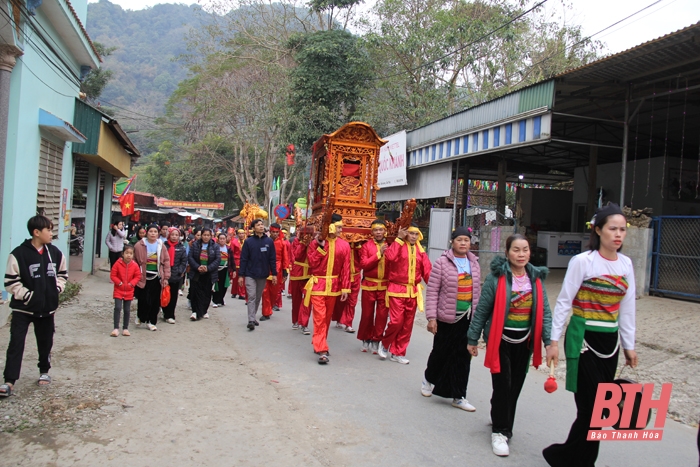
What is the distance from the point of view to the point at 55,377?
5445mm

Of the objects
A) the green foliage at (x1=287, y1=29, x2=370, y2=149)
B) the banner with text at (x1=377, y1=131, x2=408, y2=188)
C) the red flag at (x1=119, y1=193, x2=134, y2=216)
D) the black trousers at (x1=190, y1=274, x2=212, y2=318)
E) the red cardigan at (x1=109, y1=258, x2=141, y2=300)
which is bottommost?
the black trousers at (x1=190, y1=274, x2=212, y2=318)

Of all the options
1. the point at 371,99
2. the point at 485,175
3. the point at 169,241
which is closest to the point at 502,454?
the point at 169,241

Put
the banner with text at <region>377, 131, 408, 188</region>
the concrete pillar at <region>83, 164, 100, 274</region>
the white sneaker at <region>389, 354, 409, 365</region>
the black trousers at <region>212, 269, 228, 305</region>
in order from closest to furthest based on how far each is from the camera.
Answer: the white sneaker at <region>389, 354, 409, 365</region>, the black trousers at <region>212, 269, 228, 305</region>, the concrete pillar at <region>83, 164, 100, 274</region>, the banner with text at <region>377, 131, 408, 188</region>

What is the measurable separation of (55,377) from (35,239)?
1484 millimetres

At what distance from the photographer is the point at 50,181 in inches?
397

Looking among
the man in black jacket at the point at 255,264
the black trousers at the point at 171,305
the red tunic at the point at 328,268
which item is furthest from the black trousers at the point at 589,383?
the black trousers at the point at 171,305

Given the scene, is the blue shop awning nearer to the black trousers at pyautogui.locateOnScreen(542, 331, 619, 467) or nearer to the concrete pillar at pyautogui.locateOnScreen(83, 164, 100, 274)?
the concrete pillar at pyautogui.locateOnScreen(83, 164, 100, 274)

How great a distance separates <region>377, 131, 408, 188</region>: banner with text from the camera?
17984 millimetres

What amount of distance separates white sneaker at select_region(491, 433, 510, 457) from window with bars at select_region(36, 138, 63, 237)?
861cm

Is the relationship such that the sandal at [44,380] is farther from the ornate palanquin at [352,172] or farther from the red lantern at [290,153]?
the red lantern at [290,153]

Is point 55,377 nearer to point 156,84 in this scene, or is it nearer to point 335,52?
point 335,52

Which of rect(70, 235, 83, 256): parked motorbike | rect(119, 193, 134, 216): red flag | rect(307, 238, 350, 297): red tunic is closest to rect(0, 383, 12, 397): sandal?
rect(307, 238, 350, 297): red tunic

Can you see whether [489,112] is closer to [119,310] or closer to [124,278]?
[124,278]

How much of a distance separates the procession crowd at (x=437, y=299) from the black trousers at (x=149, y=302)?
0.06 ft
